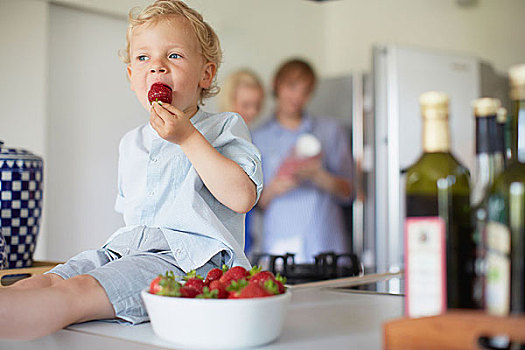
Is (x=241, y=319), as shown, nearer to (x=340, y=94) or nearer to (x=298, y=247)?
(x=298, y=247)

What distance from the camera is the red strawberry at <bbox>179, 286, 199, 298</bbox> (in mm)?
745

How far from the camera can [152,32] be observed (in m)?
1.18

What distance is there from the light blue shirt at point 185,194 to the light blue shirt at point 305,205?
2.07m

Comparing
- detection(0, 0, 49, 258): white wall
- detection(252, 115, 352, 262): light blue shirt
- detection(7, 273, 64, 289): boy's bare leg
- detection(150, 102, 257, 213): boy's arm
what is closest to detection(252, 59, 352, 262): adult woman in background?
detection(252, 115, 352, 262): light blue shirt

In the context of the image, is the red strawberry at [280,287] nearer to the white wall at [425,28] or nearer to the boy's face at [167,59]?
the boy's face at [167,59]

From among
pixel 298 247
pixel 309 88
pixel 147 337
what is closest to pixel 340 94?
pixel 309 88

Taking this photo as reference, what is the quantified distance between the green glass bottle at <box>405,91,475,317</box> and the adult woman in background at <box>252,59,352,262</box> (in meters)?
2.66

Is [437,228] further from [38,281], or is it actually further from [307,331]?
[38,281]

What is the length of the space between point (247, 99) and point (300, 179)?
20.9 inches

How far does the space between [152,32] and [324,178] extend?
2.29 meters

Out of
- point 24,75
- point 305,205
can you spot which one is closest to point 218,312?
point 24,75

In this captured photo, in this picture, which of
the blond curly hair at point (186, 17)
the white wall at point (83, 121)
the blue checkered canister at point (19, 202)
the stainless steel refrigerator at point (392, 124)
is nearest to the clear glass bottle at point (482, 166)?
the blond curly hair at point (186, 17)

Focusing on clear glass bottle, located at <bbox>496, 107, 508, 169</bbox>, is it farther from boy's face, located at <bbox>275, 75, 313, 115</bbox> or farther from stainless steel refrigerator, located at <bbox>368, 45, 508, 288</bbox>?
boy's face, located at <bbox>275, 75, 313, 115</bbox>

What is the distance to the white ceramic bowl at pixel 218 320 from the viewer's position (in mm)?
710
